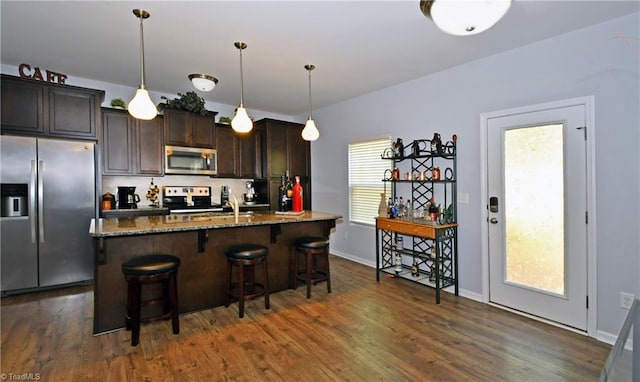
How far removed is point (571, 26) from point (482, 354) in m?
2.90

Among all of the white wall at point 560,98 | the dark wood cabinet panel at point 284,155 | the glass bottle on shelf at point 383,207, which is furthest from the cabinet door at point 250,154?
the glass bottle on shelf at point 383,207

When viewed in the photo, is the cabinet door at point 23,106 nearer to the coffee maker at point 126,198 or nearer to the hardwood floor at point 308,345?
the coffee maker at point 126,198

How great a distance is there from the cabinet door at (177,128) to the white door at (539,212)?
4244 mm

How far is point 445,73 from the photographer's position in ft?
12.6

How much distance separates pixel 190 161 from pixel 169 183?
1.74 ft

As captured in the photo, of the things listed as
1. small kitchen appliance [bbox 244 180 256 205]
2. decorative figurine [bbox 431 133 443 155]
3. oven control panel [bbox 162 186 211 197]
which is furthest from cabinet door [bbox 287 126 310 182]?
decorative figurine [bbox 431 133 443 155]

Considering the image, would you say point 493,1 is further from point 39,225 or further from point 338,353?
point 39,225

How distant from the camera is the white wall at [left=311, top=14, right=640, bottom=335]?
2.55 meters

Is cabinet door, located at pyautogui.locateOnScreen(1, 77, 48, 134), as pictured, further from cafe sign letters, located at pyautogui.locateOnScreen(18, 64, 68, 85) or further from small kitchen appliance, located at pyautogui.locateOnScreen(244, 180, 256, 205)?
small kitchen appliance, located at pyautogui.locateOnScreen(244, 180, 256, 205)

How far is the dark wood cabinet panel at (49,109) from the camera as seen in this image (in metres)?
3.58

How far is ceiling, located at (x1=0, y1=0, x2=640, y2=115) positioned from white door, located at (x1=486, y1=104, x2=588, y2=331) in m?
0.84

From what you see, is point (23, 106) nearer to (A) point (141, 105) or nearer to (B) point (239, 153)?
(A) point (141, 105)

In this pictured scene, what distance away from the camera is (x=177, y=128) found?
A: 15.9 ft

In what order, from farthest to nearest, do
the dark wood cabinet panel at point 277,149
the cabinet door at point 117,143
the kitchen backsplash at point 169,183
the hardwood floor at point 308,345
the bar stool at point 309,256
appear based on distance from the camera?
the dark wood cabinet panel at point 277,149, the kitchen backsplash at point 169,183, the cabinet door at point 117,143, the bar stool at point 309,256, the hardwood floor at point 308,345
